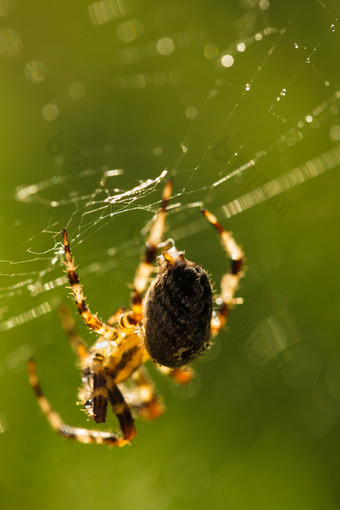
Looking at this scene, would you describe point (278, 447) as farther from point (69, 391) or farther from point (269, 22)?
point (269, 22)

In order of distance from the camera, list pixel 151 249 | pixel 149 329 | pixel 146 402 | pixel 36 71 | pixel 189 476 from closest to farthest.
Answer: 1. pixel 151 249
2. pixel 149 329
3. pixel 146 402
4. pixel 36 71
5. pixel 189 476

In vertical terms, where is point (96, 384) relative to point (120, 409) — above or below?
above

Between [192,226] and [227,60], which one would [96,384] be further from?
[227,60]

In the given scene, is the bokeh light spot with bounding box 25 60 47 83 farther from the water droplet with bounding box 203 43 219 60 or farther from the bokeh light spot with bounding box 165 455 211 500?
the bokeh light spot with bounding box 165 455 211 500

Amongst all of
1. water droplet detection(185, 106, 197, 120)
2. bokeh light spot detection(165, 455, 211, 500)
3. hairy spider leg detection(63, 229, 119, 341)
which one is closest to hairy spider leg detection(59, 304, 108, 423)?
hairy spider leg detection(63, 229, 119, 341)

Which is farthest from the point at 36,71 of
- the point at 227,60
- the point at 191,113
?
the point at 227,60

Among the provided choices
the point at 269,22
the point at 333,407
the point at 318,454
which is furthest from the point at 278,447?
the point at 269,22

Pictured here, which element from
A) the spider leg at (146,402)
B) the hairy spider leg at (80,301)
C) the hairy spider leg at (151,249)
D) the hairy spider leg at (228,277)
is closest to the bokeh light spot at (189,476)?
the spider leg at (146,402)
